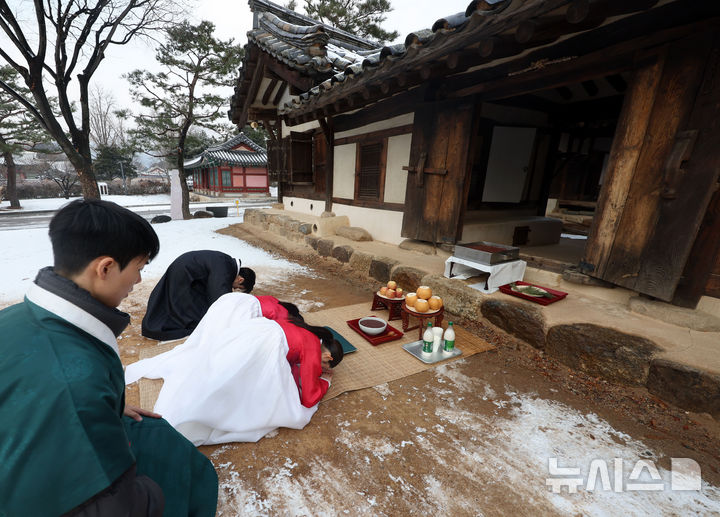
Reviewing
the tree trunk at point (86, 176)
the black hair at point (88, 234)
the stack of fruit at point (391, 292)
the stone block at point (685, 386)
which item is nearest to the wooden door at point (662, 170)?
the stone block at point (685, 386)

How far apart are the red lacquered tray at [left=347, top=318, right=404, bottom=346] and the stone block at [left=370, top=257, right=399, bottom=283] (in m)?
1.46

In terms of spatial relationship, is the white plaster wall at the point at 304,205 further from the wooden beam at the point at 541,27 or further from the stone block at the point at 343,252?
the wooden beam at the point at 541,27

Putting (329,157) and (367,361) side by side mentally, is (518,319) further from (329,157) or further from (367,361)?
(329,157)

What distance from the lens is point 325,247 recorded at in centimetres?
693

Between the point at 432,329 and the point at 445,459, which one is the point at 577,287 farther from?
the point at 445,459

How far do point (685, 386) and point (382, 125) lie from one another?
5744 mm

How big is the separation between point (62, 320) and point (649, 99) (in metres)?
4.52

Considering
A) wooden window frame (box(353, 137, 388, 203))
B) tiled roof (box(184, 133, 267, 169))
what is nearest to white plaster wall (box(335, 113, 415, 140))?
wooden window frame (box(353, 137, 388, 203))

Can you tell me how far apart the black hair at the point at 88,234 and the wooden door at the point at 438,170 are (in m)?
4.44

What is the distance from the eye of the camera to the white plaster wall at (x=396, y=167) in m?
5.79

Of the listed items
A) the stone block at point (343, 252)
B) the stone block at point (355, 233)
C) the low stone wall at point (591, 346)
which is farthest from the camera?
the stone block at point (355, 233)

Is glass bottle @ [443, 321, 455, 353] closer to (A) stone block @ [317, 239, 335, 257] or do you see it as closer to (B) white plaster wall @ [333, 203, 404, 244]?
(B) white plaster wall @ [333, 203, 404, 244]

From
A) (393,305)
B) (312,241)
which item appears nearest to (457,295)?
(393,305)

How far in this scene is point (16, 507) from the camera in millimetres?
868
